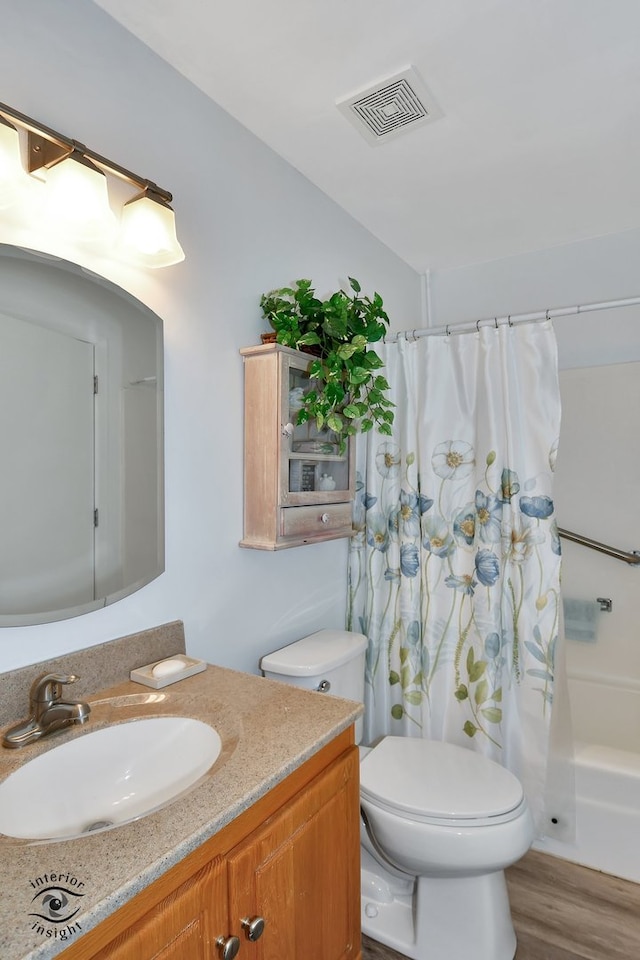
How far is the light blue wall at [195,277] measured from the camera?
3.77 feet

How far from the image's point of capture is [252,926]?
0.82m

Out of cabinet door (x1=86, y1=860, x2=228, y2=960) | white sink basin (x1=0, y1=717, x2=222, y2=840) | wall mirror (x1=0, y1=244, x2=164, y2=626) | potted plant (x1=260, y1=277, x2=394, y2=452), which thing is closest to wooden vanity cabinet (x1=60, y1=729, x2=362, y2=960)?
cabinet door (x1=86, y1=860, x2=228, y2=960)

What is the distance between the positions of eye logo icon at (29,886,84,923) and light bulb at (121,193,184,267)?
3.84 feet

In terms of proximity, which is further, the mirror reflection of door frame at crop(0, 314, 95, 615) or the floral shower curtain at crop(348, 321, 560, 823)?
the floral shower curtain at crop(348, 321, 560, 823)

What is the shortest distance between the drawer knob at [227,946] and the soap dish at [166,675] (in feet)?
1.64

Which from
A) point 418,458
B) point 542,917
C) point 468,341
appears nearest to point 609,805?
point 542,917

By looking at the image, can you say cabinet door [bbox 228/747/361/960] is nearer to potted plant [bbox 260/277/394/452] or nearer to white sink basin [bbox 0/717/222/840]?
white sink basin [bbox 0/717/222/840]

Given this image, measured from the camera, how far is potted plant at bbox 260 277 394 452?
5.21 feet

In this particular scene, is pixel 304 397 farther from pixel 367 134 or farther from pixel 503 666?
pixel 503 666

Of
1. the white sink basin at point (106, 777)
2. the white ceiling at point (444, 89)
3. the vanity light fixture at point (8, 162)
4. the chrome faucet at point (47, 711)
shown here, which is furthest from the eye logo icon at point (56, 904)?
the white ceiling at point (444, 89)

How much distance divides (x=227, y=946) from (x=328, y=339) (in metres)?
1.40

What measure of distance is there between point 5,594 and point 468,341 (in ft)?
5.33

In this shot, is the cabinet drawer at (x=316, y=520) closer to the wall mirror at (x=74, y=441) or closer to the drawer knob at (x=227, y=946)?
the wall mirror at (x=74, y=441)

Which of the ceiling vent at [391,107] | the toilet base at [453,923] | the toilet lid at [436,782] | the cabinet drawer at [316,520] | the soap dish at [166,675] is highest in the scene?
the ceiling vent at [391,107]
